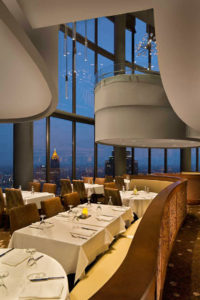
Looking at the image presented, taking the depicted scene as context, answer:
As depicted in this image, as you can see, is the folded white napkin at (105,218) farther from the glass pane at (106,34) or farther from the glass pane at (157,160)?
the glass pane at (157,160)

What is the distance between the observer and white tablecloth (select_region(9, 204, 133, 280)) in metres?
2.72

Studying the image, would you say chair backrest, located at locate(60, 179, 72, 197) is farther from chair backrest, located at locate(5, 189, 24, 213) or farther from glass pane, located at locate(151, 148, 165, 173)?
glass pane, located at locate(151, 148, 165, 173)

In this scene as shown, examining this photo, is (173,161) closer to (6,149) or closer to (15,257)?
(6,149)

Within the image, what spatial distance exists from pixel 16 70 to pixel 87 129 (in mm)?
9175

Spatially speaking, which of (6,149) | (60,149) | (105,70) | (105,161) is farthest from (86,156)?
(105,70)

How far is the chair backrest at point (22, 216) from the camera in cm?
354

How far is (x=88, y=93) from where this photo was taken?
1101 cm

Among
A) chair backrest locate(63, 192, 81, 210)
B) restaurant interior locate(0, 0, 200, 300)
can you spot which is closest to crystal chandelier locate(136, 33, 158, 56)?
restaurant interior locate(0, 0, 200, 300)

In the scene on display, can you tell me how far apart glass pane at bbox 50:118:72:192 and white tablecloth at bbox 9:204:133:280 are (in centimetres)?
652

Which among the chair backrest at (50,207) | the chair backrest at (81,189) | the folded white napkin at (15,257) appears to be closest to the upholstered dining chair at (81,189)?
the chair backrest at (81,189)

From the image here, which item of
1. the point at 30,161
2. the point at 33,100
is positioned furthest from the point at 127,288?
the point at 30,161

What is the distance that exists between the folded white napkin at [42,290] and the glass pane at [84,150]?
31.0 ft

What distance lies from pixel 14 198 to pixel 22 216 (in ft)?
6.54

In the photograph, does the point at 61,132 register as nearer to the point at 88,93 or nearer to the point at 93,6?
the point at 88,93
